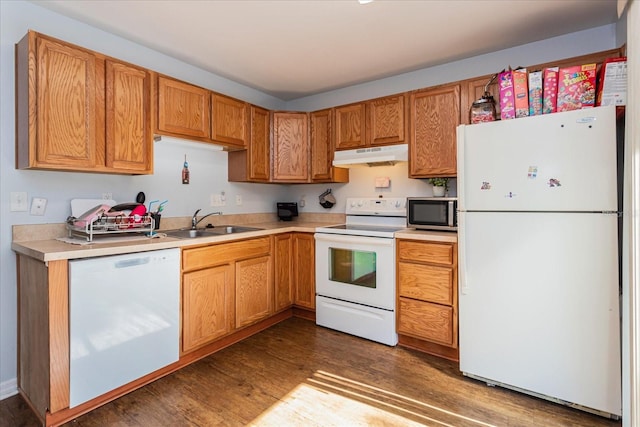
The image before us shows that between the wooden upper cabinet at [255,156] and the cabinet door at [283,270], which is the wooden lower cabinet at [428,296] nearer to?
the cabinet door at [283,270]

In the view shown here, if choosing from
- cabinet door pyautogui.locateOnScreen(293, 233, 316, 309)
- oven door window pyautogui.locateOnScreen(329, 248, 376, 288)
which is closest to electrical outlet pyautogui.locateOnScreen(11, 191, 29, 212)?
cabinet door pyautogui.locateOnScreen(293, 233, 316, 309)

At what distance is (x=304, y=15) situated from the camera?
2111 millimetres

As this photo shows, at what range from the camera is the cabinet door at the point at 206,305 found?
2.21 metres

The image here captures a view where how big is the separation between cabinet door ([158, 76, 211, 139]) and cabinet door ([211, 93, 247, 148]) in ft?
0.23

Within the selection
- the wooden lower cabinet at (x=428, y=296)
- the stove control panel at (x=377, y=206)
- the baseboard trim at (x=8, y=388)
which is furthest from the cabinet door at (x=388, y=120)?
the baseboard trim at (x=8, y=388)

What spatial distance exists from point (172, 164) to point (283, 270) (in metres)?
1.38

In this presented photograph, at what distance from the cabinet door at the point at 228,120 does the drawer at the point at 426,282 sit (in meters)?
1.84

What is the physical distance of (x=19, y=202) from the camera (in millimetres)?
1953

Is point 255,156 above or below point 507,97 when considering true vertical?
below

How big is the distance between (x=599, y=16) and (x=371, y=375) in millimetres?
2853

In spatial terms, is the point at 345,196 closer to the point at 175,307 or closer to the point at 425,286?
the point at 425,286

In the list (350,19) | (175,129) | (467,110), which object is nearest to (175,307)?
(175,129)

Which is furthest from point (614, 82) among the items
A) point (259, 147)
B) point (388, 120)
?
point (259, 147)

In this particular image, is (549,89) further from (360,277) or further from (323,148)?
(323,148)
